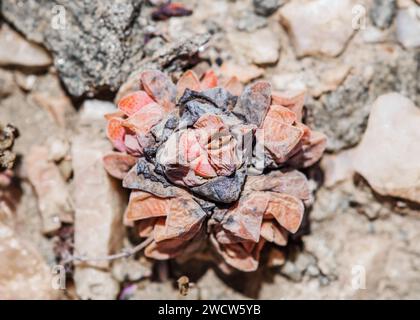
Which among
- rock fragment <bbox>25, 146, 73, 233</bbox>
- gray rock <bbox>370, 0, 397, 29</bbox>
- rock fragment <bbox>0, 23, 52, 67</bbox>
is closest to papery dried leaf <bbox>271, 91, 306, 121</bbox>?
gray rock <bbox>370, 0, 397, 29</bbox>

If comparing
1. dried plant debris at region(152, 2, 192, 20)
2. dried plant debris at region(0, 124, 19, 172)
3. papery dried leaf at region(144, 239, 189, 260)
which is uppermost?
dried plant debris at region(152, 2, 192, 20)

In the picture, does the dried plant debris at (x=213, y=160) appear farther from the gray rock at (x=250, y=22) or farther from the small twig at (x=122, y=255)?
the gray rock at (x=250, y=22)

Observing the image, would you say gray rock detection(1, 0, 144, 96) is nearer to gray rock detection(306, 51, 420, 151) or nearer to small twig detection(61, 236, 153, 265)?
small twig detection(61, 236, 153, 265)


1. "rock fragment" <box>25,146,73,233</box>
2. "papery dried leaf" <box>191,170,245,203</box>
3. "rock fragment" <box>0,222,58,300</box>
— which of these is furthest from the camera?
Answer: "rock fragment" <box>25,146,73,233</box>

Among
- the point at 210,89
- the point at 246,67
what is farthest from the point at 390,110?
the point at 210,89

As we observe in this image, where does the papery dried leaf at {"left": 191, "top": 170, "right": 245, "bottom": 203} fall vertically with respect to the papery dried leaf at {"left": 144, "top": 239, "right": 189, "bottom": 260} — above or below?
above

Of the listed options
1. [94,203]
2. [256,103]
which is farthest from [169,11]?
[94,203]

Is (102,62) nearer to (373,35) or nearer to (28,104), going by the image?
(28,104)

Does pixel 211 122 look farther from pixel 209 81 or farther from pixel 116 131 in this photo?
pixel 116 131
